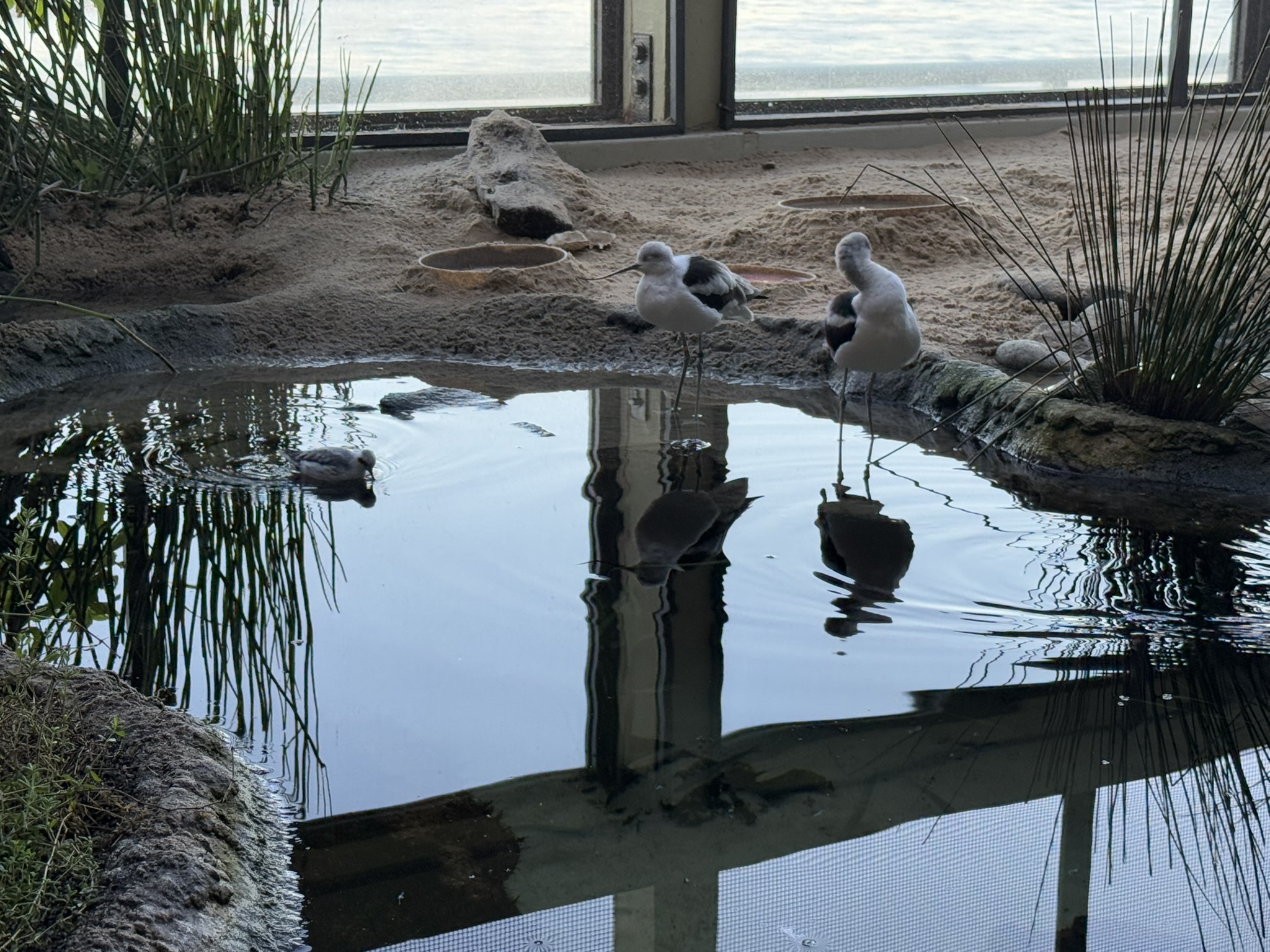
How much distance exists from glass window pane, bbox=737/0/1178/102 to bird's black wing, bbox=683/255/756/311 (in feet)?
17.3

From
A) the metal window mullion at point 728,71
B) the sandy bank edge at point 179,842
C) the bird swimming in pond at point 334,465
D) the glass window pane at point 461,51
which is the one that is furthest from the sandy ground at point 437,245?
the sandy bank edge at point 179,842

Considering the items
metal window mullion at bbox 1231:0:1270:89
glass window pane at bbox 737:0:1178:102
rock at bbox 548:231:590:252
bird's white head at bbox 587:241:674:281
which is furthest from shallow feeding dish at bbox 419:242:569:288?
metal window mullion at bbox 1231:0:1270:89

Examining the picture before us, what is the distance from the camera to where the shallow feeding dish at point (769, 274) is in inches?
244

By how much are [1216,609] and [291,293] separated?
13.5 feet

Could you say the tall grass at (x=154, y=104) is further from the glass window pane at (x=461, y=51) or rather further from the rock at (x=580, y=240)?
the glass window pane at (x=461, y=51)

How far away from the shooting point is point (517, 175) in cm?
733

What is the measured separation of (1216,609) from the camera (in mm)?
3105

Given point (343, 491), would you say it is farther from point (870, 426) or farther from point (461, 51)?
point (461, 51)

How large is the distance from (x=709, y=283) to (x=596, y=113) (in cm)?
511

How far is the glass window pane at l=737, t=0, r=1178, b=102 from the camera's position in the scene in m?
9.84

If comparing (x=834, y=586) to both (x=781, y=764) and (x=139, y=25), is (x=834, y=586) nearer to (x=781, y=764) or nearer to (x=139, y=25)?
(x=781, y=764)

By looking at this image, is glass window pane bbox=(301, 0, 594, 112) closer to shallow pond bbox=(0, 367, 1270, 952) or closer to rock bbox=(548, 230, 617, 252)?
rock bbox=(548, 230, 617, 252)

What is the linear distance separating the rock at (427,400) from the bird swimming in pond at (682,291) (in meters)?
0.68

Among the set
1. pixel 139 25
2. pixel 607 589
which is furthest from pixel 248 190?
pixel 607 589
